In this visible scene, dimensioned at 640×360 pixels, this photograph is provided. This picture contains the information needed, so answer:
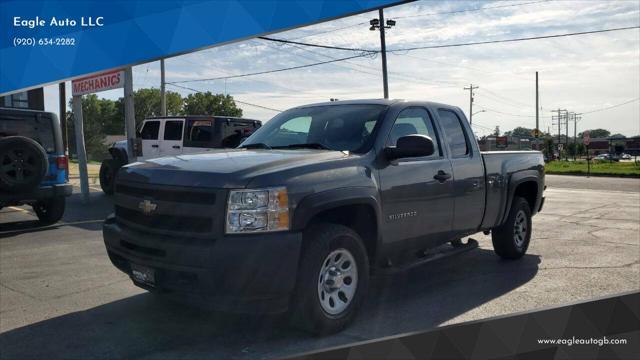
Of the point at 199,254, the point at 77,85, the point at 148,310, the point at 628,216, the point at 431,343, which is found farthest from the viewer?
the point at 77,85

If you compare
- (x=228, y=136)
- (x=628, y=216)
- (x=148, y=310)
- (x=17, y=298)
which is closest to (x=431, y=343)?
(x=148, y=310)

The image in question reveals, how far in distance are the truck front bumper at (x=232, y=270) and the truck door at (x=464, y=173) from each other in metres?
2.35

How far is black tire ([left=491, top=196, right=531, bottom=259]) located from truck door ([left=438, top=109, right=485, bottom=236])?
3.11 ft

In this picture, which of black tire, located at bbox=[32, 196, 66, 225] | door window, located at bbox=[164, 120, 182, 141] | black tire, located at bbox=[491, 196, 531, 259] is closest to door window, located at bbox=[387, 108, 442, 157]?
black tire, located at bbox=[491, 196, 531, 259]

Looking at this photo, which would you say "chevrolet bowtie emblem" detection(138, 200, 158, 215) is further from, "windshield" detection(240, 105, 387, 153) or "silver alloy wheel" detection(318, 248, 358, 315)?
"windshield" detection(240, 105, 387, 153)

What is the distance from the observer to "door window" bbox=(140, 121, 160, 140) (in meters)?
15.6

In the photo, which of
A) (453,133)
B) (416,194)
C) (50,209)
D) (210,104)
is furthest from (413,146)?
(210,104)

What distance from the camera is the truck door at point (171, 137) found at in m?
15.0

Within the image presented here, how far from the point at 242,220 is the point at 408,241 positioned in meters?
1.84

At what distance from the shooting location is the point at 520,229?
22.7 feet

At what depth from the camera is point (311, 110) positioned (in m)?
5.51

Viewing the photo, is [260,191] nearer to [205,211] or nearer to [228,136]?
[205,211]

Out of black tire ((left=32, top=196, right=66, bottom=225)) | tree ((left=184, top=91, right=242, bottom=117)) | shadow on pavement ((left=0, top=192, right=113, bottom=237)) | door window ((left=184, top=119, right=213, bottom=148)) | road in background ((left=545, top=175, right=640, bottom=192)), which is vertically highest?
tree ((left=184, top=91, right=242, bottom=117))

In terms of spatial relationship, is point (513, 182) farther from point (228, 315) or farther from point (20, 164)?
point (20, 164)
